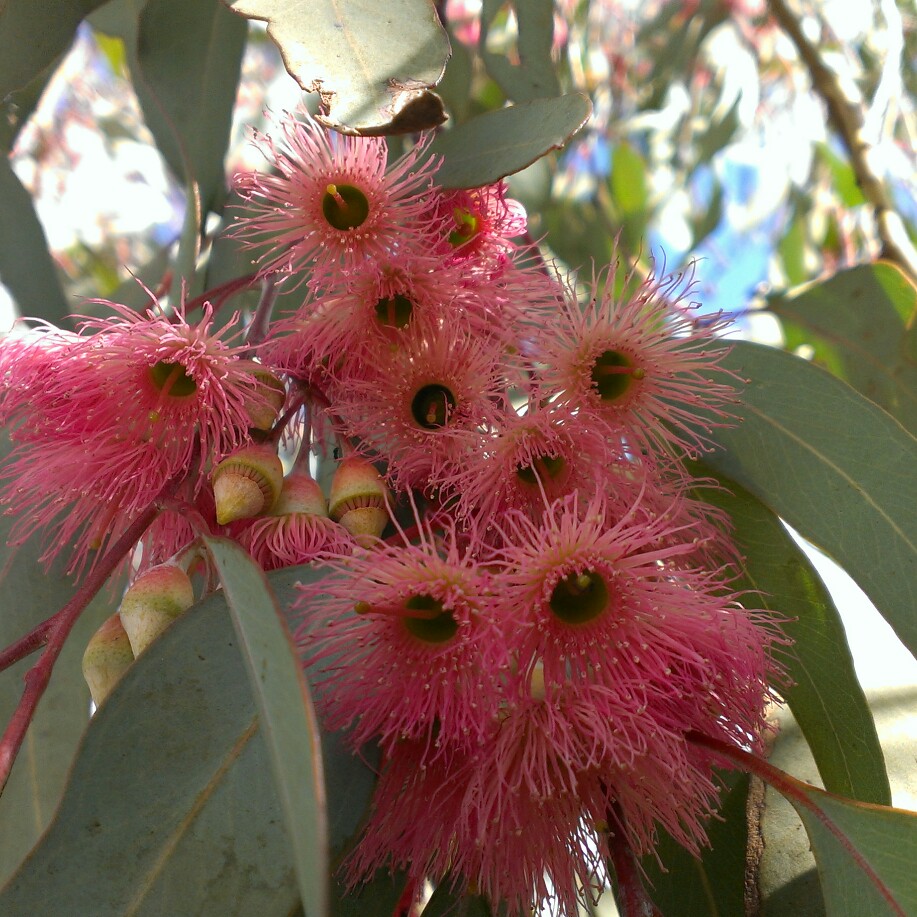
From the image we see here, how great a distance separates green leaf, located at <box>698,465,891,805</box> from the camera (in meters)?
0.85

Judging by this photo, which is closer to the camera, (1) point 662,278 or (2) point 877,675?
(1) point 662,278

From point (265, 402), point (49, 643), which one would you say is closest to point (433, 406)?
point (265, 402)

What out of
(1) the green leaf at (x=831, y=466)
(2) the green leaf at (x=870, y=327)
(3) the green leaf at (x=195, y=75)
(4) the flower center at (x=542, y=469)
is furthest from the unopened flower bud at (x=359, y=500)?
(2) the green leaf at (x=870, y=327)

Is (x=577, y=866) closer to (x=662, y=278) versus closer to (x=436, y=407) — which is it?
(x=436, y=407)

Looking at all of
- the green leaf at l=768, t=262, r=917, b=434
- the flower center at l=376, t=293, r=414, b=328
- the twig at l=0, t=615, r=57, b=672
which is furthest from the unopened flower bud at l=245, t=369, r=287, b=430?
the green leaf at l=768, t=262, r=917, b=434

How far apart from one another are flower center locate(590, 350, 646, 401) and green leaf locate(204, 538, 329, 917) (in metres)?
0.38

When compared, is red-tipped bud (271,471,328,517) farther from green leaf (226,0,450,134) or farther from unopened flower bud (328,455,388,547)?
green leaf (226,0,450,134)

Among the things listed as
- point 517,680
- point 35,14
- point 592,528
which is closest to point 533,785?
point 517,680

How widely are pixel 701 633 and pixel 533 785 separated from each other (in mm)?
155

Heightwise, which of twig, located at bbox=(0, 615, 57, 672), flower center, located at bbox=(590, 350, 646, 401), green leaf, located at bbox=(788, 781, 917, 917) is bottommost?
twig, located at bbox=(0, 615, 57, 672)

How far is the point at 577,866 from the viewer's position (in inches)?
30.0

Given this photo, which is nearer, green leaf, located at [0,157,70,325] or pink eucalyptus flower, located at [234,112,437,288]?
pink eucalyptus flower, located at [234,112,437,288]

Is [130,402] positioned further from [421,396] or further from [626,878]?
[626,878]

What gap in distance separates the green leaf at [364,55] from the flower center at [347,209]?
0.46 feet
